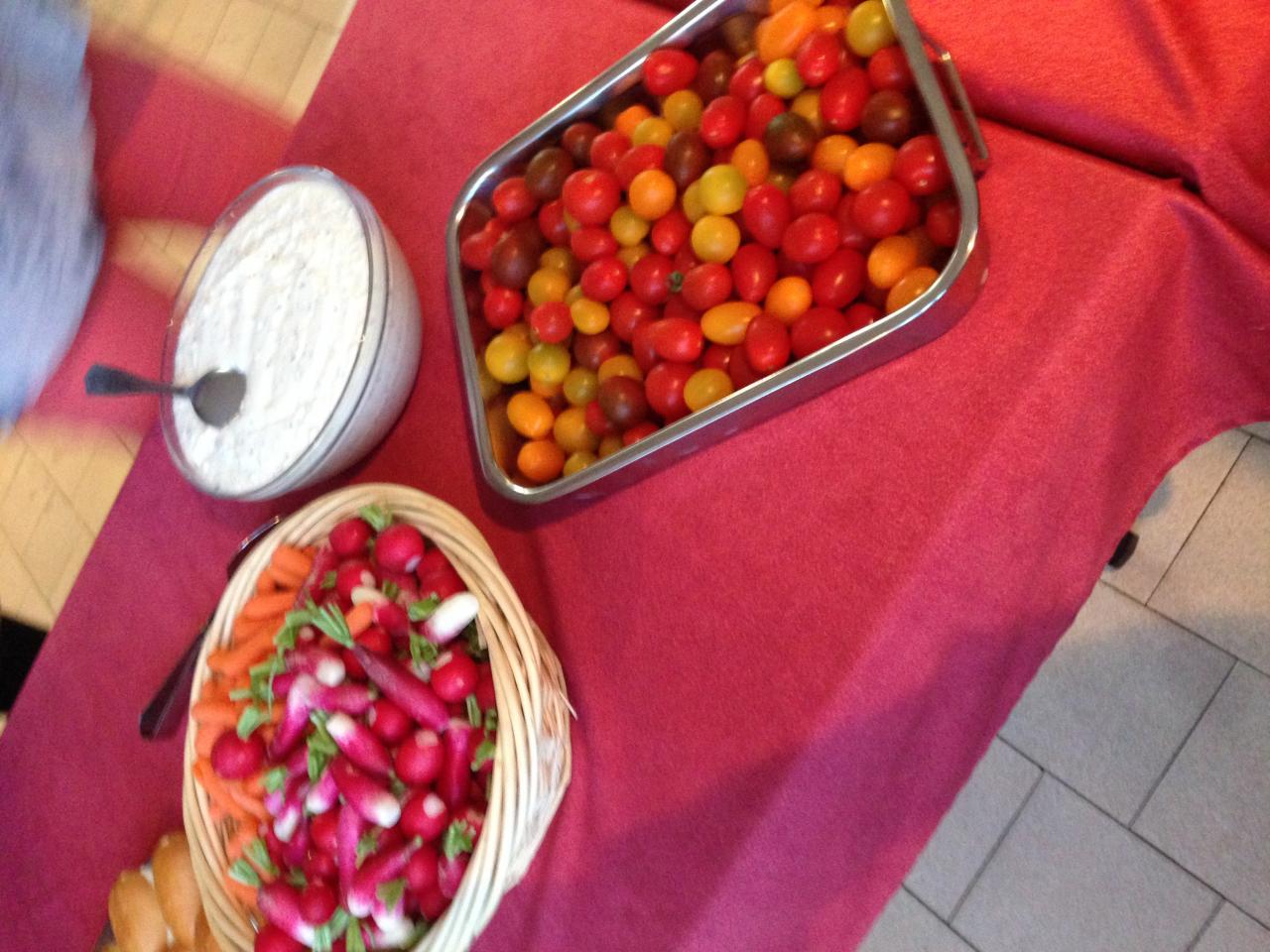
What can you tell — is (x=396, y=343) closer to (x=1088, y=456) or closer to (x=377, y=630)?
(x=377, y=630)

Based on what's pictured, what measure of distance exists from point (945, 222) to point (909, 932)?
931 mm

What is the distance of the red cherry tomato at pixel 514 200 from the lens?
2.55 ft

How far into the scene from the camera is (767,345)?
2.04 ft

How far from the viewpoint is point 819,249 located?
625mm

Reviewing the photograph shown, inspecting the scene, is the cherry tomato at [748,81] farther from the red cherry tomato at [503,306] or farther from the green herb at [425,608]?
the green herb at [425,608]

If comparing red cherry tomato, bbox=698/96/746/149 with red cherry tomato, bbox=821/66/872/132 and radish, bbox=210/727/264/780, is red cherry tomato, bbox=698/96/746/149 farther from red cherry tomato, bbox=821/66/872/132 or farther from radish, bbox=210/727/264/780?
radish, bbox=210/727/264/780

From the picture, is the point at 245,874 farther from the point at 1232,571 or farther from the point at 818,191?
the point at 1232,571

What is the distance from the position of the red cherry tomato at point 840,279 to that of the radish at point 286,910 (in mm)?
588

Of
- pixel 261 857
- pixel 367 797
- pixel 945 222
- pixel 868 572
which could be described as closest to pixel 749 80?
pixel 945 222

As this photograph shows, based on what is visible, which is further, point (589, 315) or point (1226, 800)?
point (1226, 800)

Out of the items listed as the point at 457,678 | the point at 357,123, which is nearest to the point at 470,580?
the point at 457,678

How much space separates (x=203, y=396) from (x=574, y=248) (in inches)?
14.7

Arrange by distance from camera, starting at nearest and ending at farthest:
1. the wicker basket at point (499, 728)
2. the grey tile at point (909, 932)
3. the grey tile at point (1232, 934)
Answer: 1. the wicker basket at point (499, 728)
2. the grey tile at point (1232, 934)
3. the grey tile at point (909, 932)

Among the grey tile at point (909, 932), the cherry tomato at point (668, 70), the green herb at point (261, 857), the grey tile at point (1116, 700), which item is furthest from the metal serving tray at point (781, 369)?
the grey tile at point (909, 932)
